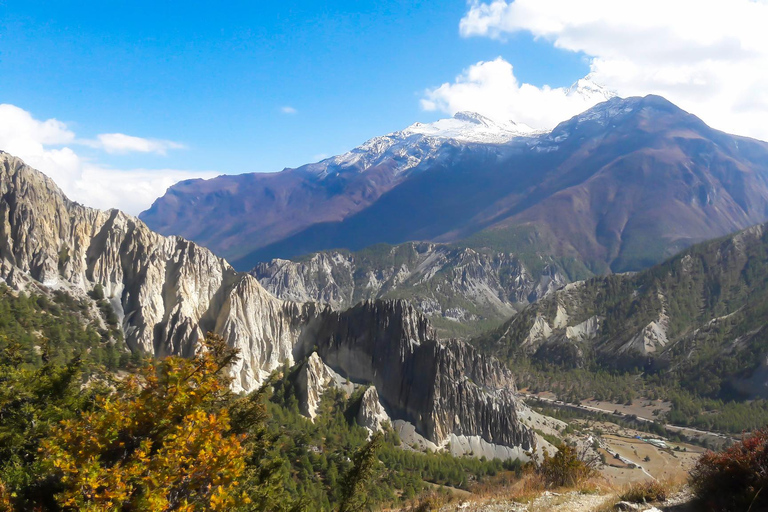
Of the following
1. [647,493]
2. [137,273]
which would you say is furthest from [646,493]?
[137,273]

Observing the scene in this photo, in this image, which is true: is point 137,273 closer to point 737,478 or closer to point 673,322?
point 737,478

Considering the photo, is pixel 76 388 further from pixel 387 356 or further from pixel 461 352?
pixel 461 352

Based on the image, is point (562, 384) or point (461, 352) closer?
point (461, 352)

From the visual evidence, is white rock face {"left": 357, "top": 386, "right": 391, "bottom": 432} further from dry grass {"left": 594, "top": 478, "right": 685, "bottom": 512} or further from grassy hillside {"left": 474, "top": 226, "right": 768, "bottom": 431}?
grassy hillside {"left": 474, "top": 226, "right": 768, "bottom": 431}

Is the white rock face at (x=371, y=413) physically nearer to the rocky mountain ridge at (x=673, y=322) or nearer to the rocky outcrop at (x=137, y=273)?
the rocky outcrop at (x=137, y=273)

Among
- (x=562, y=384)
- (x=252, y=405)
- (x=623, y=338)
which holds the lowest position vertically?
(x=562, y=384)

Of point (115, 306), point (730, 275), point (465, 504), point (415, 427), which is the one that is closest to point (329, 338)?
point (415, 427)
